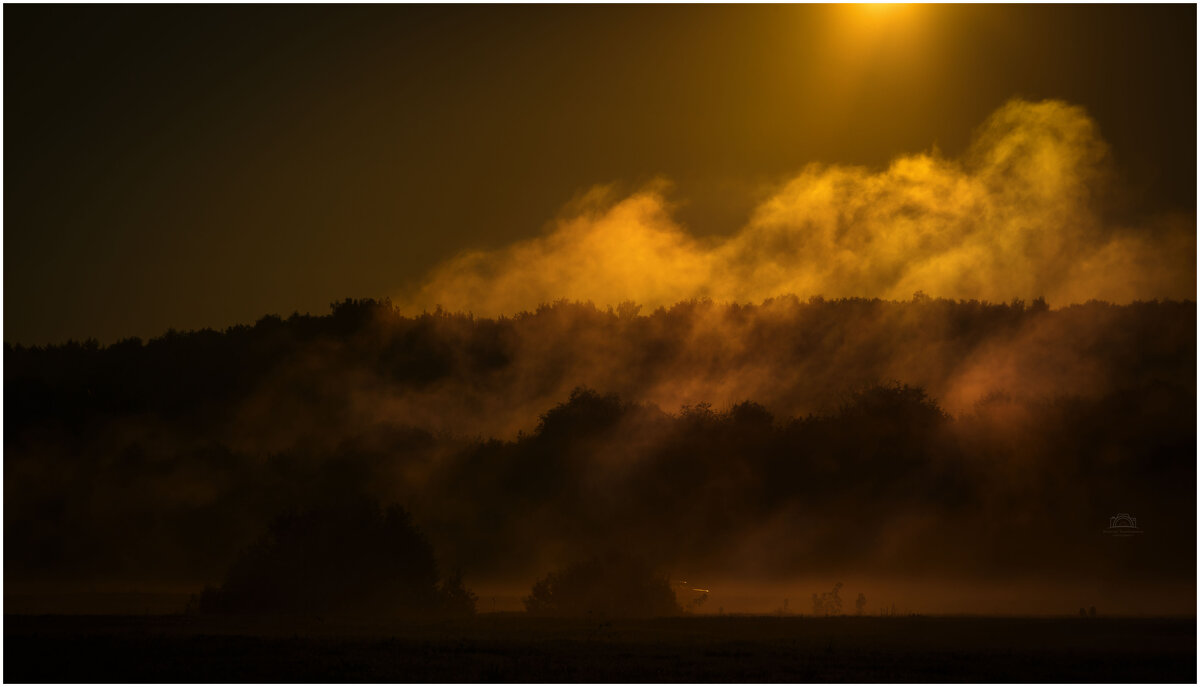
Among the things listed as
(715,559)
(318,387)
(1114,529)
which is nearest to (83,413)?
(318,387)

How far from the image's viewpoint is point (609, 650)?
37438mm

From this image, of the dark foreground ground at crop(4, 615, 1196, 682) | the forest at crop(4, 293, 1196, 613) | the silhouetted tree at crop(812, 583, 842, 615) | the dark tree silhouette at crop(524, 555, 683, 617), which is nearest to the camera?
the dark foreground ground at crop(4, 615, 1196, 682)

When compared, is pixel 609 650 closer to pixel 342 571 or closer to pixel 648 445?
pixel 342 571

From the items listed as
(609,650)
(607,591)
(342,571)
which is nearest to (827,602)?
(607,591)

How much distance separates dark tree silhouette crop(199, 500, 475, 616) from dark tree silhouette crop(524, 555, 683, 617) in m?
3.39

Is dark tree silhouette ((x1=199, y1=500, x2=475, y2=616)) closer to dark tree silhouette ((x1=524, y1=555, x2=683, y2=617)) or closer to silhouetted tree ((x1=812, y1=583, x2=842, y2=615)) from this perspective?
dark tree silhouette ((x1=524, y1=555, x2=683, y2=617))

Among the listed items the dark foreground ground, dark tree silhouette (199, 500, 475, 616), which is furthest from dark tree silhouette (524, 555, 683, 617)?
the dark foreground ground

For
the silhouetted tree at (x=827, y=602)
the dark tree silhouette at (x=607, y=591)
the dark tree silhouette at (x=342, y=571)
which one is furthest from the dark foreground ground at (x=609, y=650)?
the silhouetted tree at (x=827, y=602)

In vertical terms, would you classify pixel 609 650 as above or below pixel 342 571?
below

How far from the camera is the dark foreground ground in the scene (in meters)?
32.9

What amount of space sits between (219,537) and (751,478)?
3151cm

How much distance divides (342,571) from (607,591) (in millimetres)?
11205

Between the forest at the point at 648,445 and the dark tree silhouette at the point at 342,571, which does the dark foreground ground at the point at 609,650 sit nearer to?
the dark tree silhouette at the point at 342,571

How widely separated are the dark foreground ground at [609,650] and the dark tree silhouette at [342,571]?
5.78 metres
